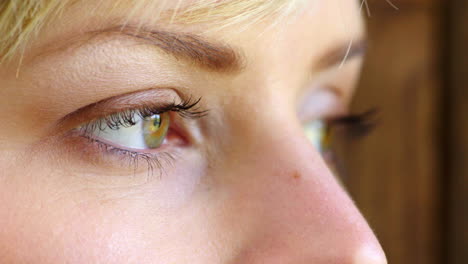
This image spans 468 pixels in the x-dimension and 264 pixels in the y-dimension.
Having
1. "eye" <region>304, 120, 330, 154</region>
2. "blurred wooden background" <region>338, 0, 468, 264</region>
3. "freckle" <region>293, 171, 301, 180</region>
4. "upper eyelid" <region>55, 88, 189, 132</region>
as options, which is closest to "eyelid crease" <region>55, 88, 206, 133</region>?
"upper eyelid" <region>55, 88, 189, 132</region>

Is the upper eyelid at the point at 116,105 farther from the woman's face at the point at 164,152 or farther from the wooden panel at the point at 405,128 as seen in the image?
the wooden panel at the point at 405,128

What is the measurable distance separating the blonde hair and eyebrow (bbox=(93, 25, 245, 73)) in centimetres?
2

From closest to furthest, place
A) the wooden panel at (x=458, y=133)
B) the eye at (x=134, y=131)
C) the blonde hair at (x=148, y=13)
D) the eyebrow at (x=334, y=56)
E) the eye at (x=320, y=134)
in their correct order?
the blonde hair at (x=148, y=13)
the eye at (x=134, y=131)
the eyebrow at (x=334, y=56)
the eye at (x=320, y=134)
the wooden panel at (x=458, y=133)

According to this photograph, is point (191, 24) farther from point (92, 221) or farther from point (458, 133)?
point (458, 133)

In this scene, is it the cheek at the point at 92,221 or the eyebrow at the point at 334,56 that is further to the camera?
the eyebrow at the point at 334,56

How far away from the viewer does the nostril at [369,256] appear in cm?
61

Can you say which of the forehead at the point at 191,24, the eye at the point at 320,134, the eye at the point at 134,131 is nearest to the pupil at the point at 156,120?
the eye at the point at 134,131

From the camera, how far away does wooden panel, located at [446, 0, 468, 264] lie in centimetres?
128

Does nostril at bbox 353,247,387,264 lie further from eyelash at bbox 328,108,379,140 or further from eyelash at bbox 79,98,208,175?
eyelash at bbox 328,108,379,140

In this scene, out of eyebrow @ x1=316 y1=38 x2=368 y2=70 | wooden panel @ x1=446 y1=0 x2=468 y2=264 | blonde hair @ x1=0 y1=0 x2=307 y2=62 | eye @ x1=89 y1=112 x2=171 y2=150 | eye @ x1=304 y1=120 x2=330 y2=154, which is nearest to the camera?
blonde hair @ x1=0 y1=0 x2=307 y2=62

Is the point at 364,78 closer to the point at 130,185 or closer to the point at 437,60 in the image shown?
the point at 437,60

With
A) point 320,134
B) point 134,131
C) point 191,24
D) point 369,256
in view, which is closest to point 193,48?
point 191,24

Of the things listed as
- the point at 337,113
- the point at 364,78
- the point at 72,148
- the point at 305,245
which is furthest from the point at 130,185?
the point at 364,78

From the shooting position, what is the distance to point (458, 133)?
1.30m
